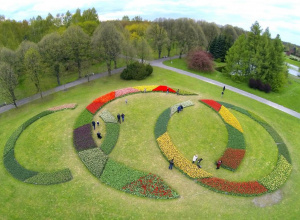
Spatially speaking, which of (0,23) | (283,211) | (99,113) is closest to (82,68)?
(99,113)

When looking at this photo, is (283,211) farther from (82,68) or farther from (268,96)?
(82,68)

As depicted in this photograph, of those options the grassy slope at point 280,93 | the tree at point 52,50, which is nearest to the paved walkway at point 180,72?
the grassy slope at point 280,93

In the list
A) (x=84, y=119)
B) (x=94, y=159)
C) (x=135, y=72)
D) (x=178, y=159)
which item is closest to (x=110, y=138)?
(x=94, y=159)

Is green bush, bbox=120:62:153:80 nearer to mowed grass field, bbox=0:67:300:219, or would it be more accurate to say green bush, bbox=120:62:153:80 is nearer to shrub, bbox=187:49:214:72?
mowed grass field, bbox=0:67:300:219

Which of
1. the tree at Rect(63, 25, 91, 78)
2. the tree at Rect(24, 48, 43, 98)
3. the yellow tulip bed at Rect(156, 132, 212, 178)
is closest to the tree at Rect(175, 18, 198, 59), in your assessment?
the tree at Rect(63, 25, 91, 78)

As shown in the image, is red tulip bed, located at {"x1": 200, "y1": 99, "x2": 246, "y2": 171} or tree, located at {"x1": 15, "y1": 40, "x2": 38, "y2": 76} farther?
tree, located at {"x1": 15, "y1": 40, "x2": 38, "y2": 76}

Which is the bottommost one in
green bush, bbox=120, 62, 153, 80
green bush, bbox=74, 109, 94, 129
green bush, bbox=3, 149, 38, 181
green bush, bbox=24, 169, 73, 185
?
green bush, bbox=3, 149, 38, 181
